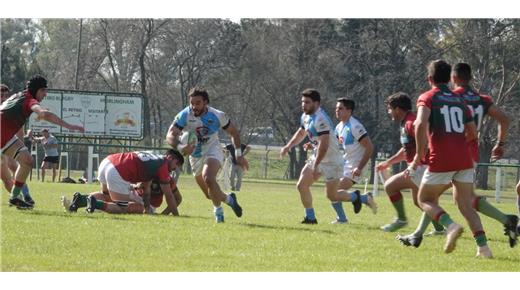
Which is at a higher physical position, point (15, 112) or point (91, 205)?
point (15, 112)

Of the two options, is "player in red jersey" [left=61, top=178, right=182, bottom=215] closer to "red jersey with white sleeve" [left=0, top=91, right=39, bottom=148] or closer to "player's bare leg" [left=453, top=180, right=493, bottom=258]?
"red jersey with white sleeve" [left=0, top=91, right=39, bottom=148]

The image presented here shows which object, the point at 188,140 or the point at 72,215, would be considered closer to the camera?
the point at 72,215

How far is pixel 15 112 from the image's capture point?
14586 mm

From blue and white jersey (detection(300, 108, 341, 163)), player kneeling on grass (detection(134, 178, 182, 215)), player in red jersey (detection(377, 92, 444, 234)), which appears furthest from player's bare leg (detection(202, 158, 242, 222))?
player in red jersey (detection(377, 92, 444, 234))

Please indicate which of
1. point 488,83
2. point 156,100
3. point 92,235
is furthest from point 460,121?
point 156,100

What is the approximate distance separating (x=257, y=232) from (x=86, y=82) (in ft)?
162

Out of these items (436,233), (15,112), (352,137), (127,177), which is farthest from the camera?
(352,137)

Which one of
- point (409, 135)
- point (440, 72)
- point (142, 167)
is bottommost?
point (142, 167)

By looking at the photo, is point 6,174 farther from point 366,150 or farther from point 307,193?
point 366,150

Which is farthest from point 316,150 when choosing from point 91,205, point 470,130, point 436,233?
point 470,130

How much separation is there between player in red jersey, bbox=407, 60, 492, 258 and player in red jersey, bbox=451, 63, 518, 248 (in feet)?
1.97

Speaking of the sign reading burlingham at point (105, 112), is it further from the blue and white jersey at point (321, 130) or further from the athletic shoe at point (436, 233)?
the athletic shoe at point (436, 233)

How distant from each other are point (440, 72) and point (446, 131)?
608mm
